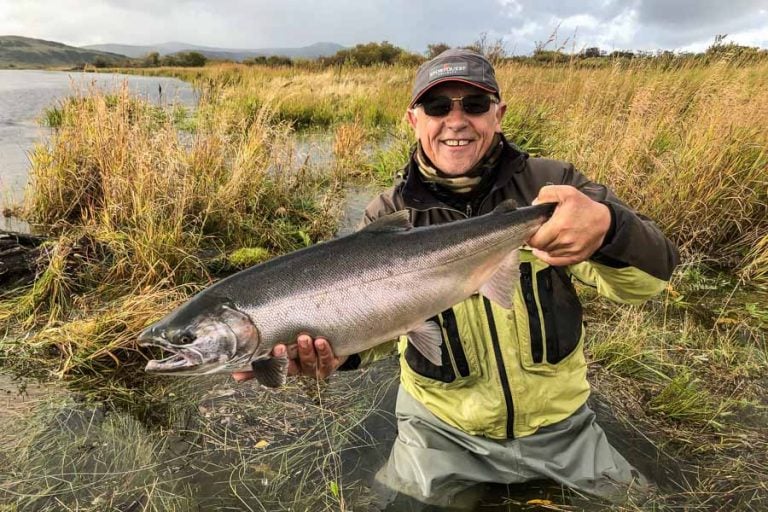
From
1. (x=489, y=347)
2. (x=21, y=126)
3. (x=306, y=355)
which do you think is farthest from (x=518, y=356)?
(x=21, y=126)

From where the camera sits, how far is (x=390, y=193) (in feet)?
9.76

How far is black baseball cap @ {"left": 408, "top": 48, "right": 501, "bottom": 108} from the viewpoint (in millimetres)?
2738

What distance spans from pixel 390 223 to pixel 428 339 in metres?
0.62

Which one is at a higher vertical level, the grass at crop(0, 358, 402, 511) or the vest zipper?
the vest zipper

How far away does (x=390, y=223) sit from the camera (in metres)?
2.26

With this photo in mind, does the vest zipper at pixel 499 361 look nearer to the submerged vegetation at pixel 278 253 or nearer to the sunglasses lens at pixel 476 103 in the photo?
the submerged vegetation at pixel 278 253

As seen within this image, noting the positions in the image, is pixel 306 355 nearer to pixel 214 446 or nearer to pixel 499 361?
pixel 499 361

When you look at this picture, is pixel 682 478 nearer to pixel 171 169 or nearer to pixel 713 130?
pixel 713 130

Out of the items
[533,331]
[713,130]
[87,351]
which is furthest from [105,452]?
[713,130]

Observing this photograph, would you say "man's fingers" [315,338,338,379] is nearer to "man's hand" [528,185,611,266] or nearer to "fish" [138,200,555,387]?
"fish" [138,200,555,387]

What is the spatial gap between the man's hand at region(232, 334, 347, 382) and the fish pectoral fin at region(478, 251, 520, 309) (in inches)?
31.9

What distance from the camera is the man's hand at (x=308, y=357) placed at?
220 centimetres

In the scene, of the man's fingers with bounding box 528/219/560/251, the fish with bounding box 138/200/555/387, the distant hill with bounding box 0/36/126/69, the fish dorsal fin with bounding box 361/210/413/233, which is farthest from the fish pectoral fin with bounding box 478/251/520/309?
the distant hill with bounding box 0/36/126/69

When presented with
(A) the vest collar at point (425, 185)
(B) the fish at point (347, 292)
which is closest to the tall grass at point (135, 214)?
(B) the fish at point (347, 292)
